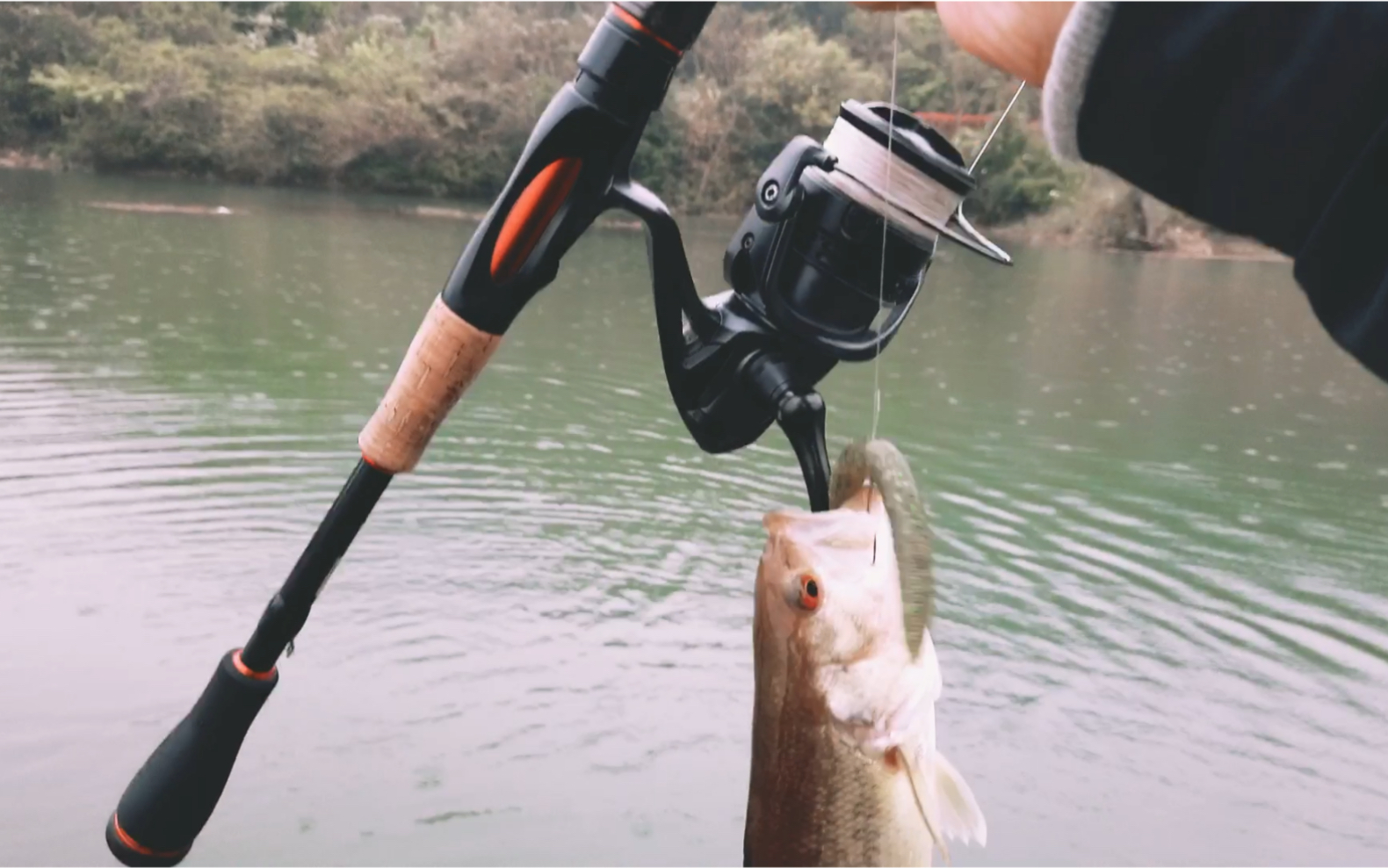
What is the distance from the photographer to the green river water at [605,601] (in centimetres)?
419

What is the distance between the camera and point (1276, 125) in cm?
63

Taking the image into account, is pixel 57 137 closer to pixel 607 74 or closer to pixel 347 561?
pixel 347 561

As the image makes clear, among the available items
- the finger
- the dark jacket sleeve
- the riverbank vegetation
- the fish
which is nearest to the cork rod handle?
the fish

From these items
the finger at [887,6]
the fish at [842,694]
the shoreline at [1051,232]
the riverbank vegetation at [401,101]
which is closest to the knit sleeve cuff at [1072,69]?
the finger at [887,6]

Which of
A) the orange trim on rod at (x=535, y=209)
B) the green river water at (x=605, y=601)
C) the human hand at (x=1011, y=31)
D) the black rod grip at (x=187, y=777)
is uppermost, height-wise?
the human hand at (x=1011, y=31)

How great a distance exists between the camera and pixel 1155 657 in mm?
5484

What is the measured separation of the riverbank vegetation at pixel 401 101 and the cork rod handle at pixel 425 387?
2737 cm

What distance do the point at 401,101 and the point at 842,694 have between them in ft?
103

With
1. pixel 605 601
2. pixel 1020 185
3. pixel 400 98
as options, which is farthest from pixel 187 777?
pixel 400 98

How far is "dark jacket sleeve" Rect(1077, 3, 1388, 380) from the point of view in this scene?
61 centimetres

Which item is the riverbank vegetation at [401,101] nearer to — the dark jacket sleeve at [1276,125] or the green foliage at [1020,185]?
the green foliage at [1020,185]

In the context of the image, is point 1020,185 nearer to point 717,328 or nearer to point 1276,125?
point 717,328

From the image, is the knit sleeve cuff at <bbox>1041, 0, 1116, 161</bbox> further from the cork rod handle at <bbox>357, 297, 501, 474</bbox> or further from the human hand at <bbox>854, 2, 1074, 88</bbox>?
the cork rod handle at <bbox>357, 297, 501, 474</bbox>

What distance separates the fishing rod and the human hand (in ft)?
1.53
